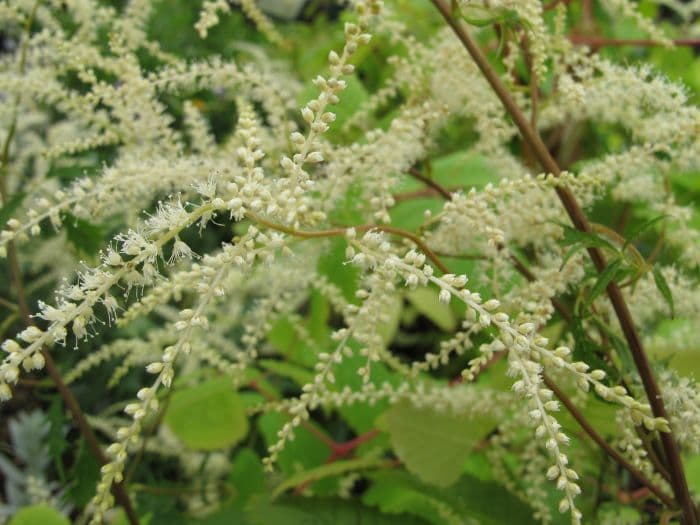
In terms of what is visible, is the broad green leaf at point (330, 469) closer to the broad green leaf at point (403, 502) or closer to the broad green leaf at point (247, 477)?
the broad green leaf at point (403, 502)

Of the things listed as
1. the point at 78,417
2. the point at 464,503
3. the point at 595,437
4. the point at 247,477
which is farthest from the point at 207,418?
the point at 595,437

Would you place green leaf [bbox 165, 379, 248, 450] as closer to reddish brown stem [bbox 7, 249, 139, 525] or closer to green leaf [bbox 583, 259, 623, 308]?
reddish brown stem [bbox 7, 249, 139, 525]

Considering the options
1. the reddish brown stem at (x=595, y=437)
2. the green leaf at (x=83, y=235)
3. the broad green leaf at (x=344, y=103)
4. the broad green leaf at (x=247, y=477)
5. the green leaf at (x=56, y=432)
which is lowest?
the broad green leaf at (x=247, y=477)

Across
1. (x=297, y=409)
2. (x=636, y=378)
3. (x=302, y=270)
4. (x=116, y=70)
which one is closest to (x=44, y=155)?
(x=116, y=70)

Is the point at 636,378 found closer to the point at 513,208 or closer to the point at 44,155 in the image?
the point at 513,208

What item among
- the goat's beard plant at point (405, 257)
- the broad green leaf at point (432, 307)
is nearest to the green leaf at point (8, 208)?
the goat's beard plant at point (405, 257)

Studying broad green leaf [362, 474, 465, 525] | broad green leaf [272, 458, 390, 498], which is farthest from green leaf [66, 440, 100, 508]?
broad green leaf [362, 474, 465, 525]
